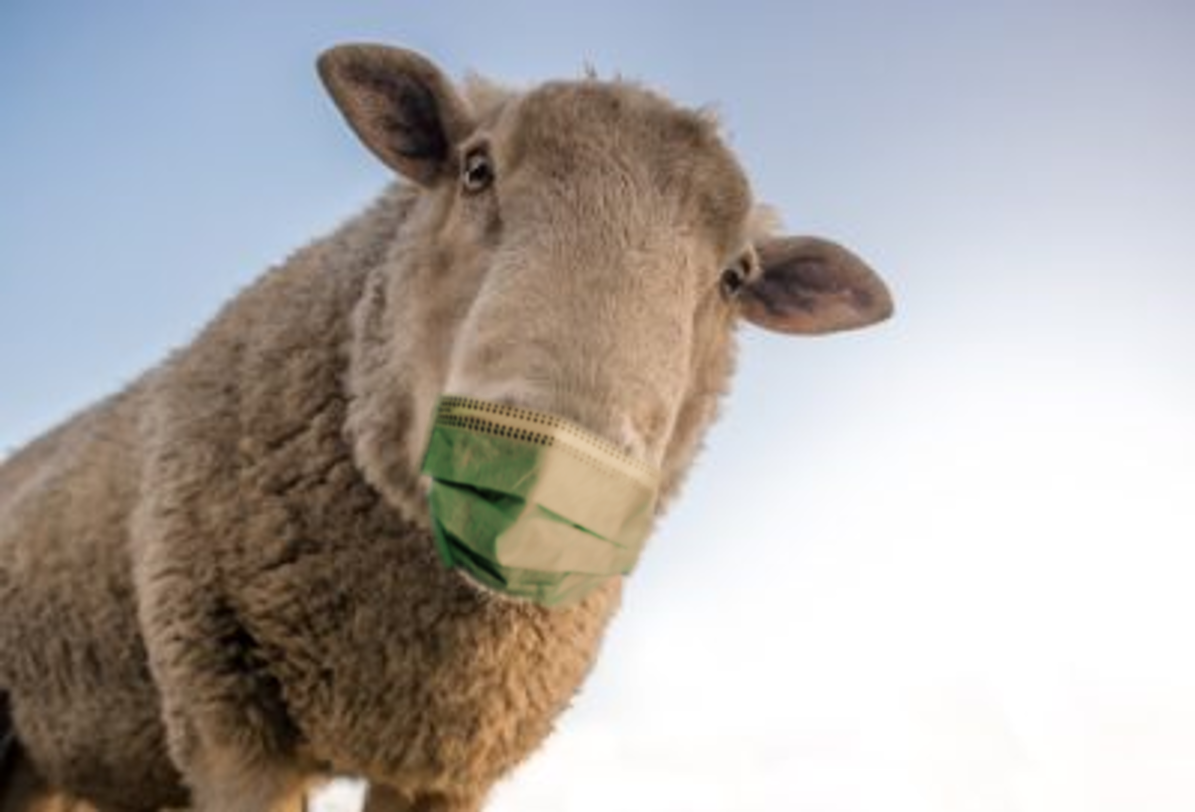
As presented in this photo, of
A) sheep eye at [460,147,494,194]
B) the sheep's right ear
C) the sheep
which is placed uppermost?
Result: the sheep's right ear

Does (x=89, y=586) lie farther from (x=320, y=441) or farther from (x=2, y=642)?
(x=320, y=441)

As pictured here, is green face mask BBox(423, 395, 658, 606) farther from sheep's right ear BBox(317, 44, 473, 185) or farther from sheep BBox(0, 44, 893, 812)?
sheep's right ear BBox(317, 44, 473, 185)

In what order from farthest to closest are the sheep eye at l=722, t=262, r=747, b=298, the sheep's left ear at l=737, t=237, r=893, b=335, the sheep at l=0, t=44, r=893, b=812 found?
the sheep's left ear at l=737, t=237, r=893, b=335 → the sheep eye at l=722, t=262, r=747, b=298 → the sheep at l=0, t=44, r=893, b=812

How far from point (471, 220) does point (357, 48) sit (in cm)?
83

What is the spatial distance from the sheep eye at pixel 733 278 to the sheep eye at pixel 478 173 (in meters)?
0.84

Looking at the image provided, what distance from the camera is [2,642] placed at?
16.6 feet

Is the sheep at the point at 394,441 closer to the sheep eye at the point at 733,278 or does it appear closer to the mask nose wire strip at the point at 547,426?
the sheep eye at the point at 733,278

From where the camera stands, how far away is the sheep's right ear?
13.7 feet

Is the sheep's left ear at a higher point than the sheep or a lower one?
higher

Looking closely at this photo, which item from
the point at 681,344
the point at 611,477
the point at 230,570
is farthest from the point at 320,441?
the point at 611,477

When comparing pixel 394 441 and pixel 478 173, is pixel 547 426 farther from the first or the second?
pixel 478 173

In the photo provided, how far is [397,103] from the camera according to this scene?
13.9ft

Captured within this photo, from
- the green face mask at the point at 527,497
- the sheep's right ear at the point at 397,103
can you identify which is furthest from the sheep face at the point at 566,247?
the green face mask at the point at 527,497

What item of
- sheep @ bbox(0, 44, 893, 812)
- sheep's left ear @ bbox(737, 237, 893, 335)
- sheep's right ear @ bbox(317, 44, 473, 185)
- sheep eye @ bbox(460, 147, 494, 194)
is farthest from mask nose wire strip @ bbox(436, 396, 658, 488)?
sheep's left ear @ bbox(737, 237, 893, 335)
